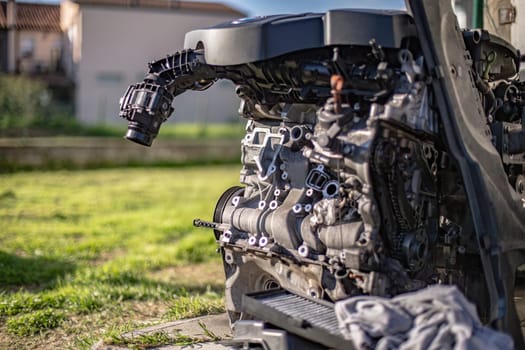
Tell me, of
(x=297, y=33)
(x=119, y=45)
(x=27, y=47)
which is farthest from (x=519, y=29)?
(x=119, y=45)

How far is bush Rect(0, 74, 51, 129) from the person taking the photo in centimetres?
2136

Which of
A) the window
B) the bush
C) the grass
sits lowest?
the grass

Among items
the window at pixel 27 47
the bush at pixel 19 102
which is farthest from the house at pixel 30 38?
the bush at pixel 19 102

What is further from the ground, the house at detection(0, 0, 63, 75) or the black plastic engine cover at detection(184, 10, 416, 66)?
the house at detection(0, 0, 63, 75)

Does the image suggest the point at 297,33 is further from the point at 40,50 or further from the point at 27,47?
the point at 40,50

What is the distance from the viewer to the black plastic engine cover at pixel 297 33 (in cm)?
371

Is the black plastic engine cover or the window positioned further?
the window

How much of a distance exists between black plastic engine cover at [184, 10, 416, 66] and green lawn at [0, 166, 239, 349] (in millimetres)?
1975

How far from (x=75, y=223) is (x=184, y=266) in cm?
303

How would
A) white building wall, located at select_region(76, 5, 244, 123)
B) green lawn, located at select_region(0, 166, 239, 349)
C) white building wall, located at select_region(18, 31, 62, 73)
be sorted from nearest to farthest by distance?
1. green lawn, located at select_region(0, 166, 239, 349)
2. white building wall, located at select_region(18, 31, 62, 73)
3. white building wall, located at select_region(76, 5, 244, 123)

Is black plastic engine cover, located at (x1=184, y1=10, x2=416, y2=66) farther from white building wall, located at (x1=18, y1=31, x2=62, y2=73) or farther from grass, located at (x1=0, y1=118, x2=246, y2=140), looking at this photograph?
grass, located at (x1=0, y1=118, x2=246, y2=140)

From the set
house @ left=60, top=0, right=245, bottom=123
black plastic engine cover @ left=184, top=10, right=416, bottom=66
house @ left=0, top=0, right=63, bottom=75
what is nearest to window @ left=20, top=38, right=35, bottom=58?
house @ left=0, top=0, right=63, bottom=75

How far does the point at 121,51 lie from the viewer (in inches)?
1014

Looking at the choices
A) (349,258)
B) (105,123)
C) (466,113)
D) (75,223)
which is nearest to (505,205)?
(466,113)
